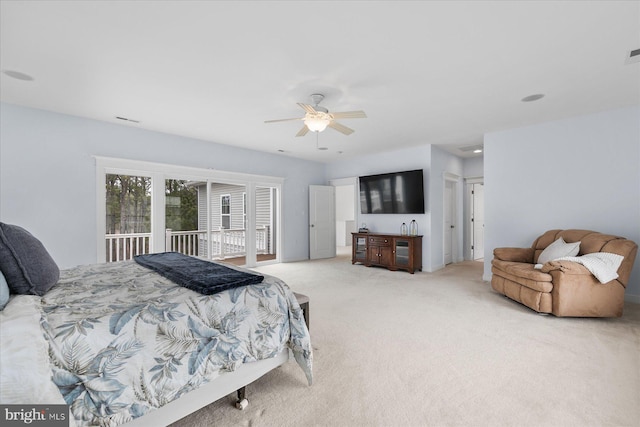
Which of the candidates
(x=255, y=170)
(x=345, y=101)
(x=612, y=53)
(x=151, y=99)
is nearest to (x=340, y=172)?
(x=255, y=170)

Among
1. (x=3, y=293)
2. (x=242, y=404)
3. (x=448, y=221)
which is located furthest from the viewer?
(x=448, y=221)

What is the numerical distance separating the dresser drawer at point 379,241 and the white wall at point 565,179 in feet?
5.84

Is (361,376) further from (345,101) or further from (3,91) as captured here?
(3,91)

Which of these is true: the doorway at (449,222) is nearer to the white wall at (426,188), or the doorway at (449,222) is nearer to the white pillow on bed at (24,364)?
the white wall at (426,188)

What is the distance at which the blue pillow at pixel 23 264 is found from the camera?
A: 150 cm

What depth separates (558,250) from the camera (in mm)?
3586

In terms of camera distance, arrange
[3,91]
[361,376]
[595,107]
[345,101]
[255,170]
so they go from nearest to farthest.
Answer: [361,376] → [3,91] → [345,101] → [595,107] → [255,170]

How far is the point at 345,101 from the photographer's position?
11.5 ft

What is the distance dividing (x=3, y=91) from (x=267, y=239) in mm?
5692

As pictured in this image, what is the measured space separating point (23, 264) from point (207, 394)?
121 cm

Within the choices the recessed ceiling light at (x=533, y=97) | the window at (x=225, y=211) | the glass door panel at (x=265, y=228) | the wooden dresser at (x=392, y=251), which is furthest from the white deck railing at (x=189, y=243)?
the recessed ceiling light at (x=533, y=97)

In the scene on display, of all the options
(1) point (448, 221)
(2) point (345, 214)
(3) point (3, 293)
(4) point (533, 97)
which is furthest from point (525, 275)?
(2) point (345, 214)

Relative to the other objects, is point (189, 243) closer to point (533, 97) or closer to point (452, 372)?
point (452, 372)

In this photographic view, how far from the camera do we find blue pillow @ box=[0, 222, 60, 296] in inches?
59.0
